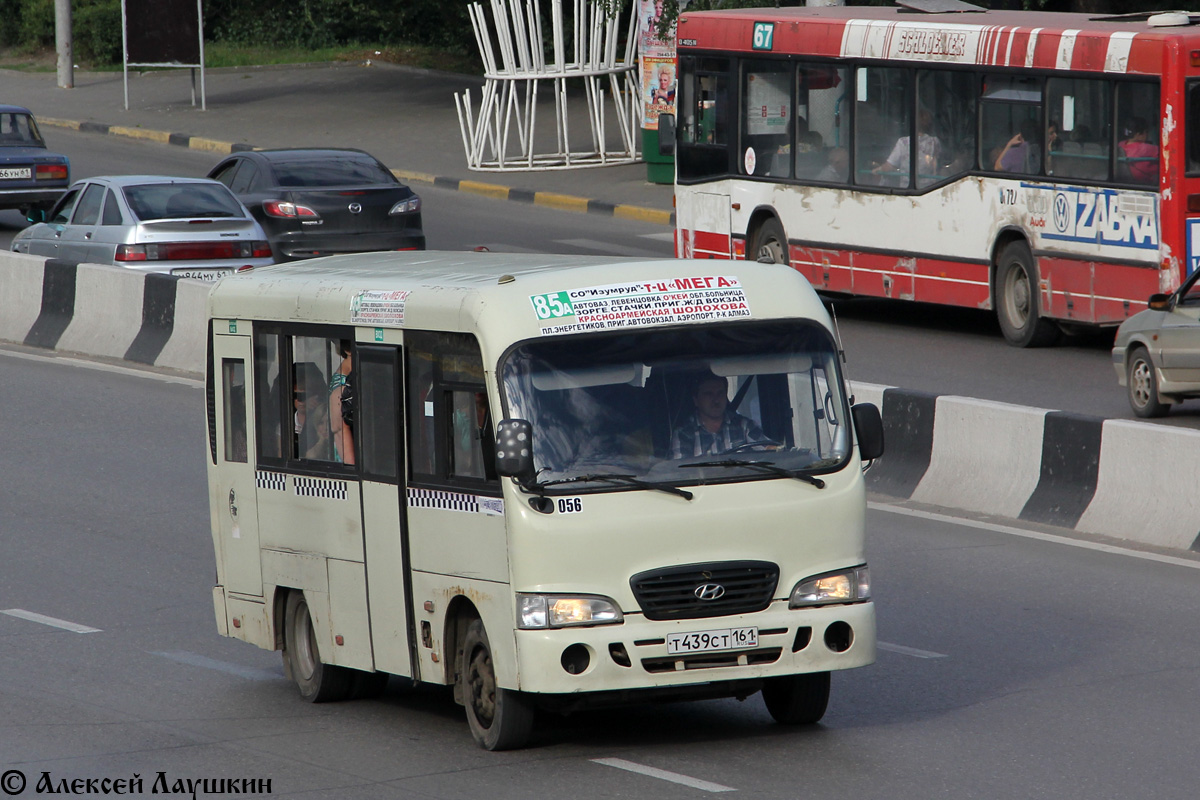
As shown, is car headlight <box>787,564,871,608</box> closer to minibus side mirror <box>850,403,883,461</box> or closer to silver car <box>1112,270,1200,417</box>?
minibus side mirror <box>850,403,883,461</box>

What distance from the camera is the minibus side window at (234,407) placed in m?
8.83

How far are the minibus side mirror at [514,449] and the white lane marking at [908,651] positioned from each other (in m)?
2.68

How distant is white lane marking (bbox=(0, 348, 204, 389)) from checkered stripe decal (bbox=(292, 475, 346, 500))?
9.18 m

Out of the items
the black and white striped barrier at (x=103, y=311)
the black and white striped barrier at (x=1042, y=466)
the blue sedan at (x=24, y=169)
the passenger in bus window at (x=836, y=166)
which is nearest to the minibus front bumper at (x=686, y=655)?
the black and white striped barrier at (x=1042, y=466)

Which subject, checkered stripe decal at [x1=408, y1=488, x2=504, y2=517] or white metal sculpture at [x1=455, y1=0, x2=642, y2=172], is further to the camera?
white metal sculpture at [x1=455, y1=0, x2=642, y2=172]

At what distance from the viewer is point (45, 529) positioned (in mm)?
12195

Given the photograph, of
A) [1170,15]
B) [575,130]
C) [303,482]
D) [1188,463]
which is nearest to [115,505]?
[303,482]

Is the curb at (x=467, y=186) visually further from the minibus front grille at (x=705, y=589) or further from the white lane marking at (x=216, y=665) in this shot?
the minibus front grille at (x=705, y=589)

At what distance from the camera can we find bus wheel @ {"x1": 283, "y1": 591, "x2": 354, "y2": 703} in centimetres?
856

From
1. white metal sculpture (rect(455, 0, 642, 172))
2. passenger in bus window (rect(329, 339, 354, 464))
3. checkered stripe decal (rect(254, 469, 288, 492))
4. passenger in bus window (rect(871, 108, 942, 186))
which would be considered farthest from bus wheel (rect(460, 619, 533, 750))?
white metal sculpture (rect(455, 0, 642, 172))

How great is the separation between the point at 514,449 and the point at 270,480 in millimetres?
1958

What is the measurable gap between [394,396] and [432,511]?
52 cm

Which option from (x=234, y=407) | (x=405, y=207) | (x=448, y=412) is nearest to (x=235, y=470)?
(x=234, y=407)

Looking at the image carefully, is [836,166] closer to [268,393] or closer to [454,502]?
[268,393]
